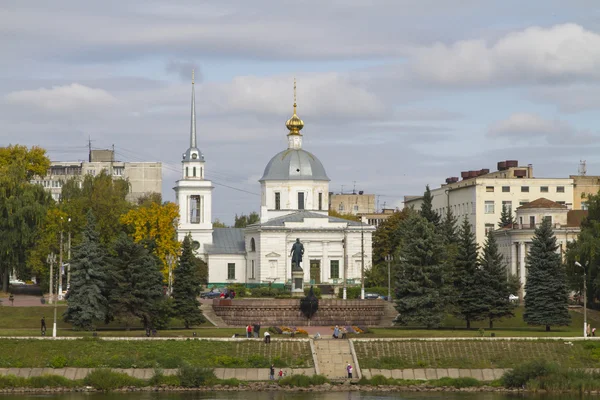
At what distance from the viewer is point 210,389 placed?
70.7 metres

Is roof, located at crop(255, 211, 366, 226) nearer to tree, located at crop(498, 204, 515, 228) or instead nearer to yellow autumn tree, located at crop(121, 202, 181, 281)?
tree, located at crop(498, 204, 515, 228)

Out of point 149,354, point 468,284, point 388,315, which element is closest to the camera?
point 149,354

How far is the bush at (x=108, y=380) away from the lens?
70.3 meters

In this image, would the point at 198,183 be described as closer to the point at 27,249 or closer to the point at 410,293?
the point at 27,249

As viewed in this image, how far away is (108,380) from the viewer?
70.4m

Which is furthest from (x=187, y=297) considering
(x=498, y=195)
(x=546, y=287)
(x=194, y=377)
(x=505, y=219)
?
(x=498, y=195)

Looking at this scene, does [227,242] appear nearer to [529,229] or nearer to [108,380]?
[529,229]

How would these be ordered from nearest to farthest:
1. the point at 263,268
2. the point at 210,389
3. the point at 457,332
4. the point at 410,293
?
the point at 210,389 → the point at 457,332 → the point at 410,293 → the point at 263,268

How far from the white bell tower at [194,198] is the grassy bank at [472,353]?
2183 inches

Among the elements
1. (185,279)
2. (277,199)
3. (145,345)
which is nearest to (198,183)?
(277,199)

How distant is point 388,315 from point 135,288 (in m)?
19.2

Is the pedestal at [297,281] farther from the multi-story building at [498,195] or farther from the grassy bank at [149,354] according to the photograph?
the multi-story building at [498,195]

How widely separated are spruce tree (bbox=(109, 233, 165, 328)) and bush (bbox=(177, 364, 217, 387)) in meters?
12.5

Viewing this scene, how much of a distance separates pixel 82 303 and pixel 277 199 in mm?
48303
